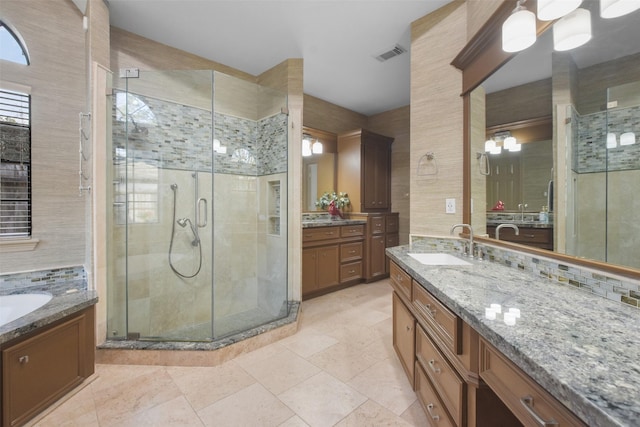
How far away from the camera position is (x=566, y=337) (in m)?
0.71

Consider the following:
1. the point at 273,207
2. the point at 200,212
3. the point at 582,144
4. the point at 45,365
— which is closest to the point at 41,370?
the point at 45,365

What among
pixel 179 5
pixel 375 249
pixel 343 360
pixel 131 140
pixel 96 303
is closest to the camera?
pixel 96 303

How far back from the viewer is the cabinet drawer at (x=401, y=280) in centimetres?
164

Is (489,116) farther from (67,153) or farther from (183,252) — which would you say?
(67,153)

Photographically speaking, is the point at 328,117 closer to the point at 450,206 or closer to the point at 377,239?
the point at 377,239

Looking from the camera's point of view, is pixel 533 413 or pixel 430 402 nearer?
pixel 533 413

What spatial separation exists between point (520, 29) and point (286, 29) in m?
1.97

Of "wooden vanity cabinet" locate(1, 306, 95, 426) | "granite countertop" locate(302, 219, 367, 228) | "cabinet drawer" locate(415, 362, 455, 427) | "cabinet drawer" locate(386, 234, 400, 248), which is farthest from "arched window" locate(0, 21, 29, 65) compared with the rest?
"cabinet drawer" locate(386, 234, 400, 248)

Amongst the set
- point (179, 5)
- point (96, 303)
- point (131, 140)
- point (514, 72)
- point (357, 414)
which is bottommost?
point (357, 414)

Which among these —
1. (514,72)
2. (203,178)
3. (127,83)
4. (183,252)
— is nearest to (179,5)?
(127,83)

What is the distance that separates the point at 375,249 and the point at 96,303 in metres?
3.36

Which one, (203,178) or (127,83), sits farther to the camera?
(203,178)

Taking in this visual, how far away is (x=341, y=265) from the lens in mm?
3799

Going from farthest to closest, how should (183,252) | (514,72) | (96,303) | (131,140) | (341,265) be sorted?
1. (341,265)
2. (183,252)
3. (131,140)
4. (96,303)
5. (514,72)
